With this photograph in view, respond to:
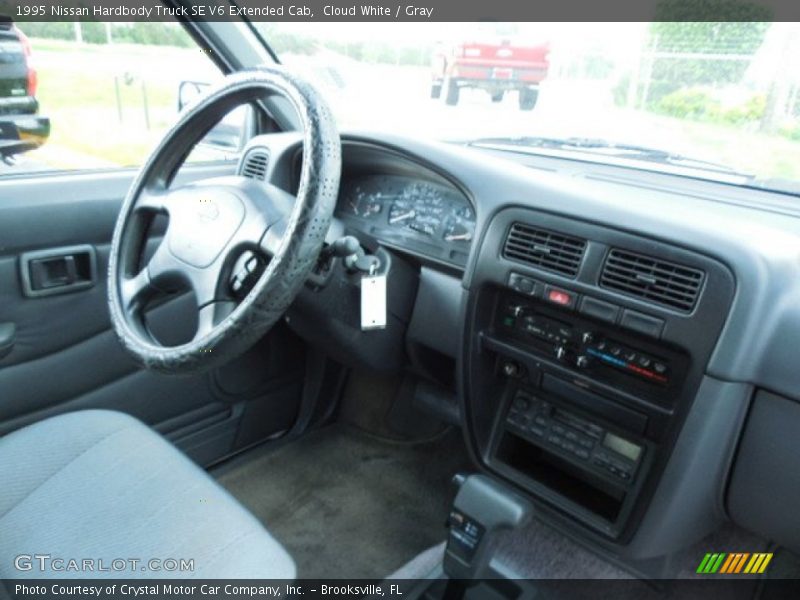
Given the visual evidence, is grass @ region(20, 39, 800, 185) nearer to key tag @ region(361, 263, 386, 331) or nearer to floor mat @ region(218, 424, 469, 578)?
key tag @ region(361, 263, 386, 331)

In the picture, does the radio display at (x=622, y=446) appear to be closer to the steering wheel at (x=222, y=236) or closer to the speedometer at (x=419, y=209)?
the speedometer at (x=419, y=209)

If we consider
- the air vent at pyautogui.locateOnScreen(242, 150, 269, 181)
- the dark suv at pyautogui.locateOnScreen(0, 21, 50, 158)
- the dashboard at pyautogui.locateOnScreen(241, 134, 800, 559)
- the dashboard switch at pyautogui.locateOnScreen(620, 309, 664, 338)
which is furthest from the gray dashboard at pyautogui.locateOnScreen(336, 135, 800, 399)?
the dark suv at pyautogui.locateOnScreen(0, 21, 50, 158)

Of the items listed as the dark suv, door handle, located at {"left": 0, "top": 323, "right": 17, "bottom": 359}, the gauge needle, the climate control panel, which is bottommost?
door handle, located at {"left": 0, "top": 323, "right": 17, "bottom": 359}

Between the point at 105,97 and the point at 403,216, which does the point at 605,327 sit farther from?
the point at 105,97

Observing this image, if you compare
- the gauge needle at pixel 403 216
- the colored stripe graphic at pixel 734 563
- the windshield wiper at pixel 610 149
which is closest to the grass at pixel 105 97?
the gauge needle at pixel 403 216

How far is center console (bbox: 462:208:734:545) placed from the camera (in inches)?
47.1

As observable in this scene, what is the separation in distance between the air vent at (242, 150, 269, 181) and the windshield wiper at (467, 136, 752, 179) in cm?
68

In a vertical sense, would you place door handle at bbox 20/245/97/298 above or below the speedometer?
below

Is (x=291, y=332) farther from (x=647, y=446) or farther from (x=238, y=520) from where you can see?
(x=647, y=446)

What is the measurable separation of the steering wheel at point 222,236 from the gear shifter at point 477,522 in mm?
549

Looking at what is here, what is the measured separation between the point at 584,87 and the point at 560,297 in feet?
3.59

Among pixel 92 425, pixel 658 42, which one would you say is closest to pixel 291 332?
pixel 92 425

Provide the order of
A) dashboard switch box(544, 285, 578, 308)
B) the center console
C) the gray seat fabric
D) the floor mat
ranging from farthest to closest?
the floor mat → dashboard switch box(544, 285, 578, 308) → the center console → the gray seat fabric

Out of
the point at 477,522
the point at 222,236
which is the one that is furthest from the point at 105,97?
the point at 477,522
